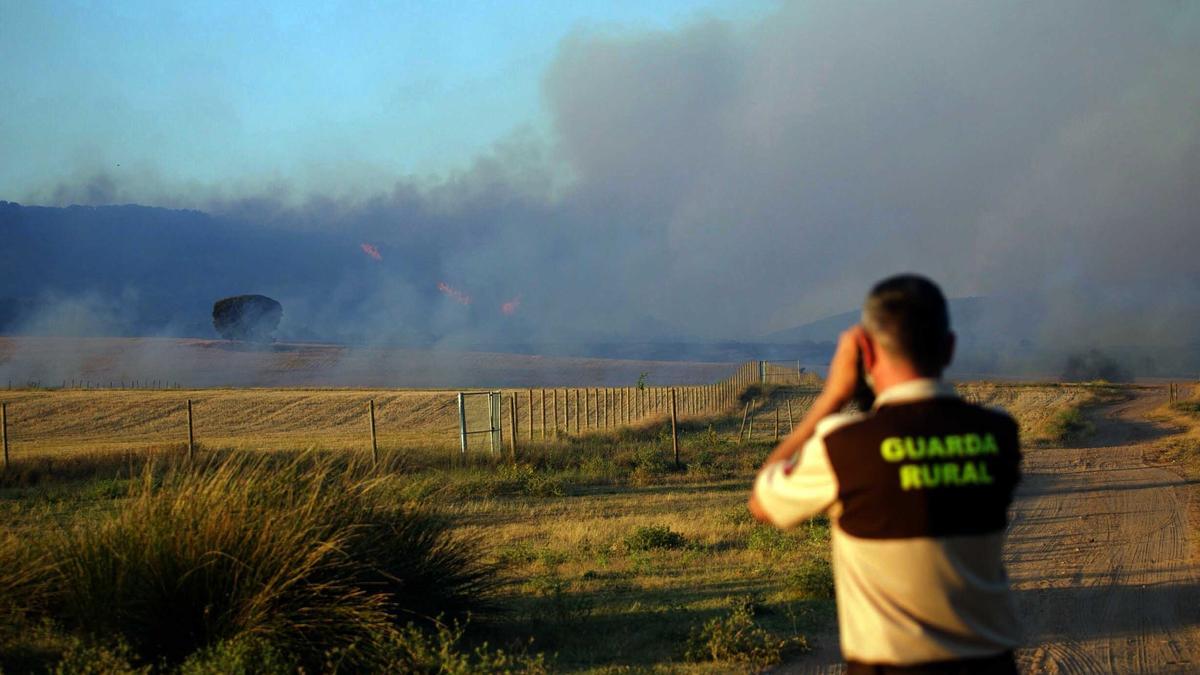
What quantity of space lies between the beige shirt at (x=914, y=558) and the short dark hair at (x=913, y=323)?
8 centimetres

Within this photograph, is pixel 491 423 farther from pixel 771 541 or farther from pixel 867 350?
pixel 867 350

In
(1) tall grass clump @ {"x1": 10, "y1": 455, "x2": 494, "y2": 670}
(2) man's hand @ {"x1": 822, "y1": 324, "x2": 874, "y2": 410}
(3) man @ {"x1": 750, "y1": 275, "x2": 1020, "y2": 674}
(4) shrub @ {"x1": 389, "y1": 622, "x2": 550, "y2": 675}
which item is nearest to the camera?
(3) man @ {"x1": 750, "y1": 275, "x2": 1020, "y2": 674}

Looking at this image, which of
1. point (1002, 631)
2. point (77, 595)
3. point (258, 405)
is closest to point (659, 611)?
point (77, 595)

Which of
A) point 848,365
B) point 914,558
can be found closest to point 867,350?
point 848,365

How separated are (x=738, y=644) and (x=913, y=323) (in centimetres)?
534

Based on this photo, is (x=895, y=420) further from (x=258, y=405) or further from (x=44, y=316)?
(x=44, y=316)

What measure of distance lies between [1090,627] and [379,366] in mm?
97341

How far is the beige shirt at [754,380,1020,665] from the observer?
9.61 feet

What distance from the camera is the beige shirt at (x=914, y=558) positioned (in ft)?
9.61

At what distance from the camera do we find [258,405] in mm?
57906

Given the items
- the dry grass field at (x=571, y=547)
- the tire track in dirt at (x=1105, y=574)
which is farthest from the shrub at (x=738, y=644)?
the tire track in dirt at (x=1105, y=574)

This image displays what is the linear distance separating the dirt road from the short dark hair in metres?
5.12

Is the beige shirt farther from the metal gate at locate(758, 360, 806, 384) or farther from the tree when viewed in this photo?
the tree

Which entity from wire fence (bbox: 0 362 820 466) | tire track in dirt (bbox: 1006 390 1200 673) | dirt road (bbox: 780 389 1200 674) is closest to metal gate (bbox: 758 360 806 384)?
wire fence (bbox: 0 362 820 466)
